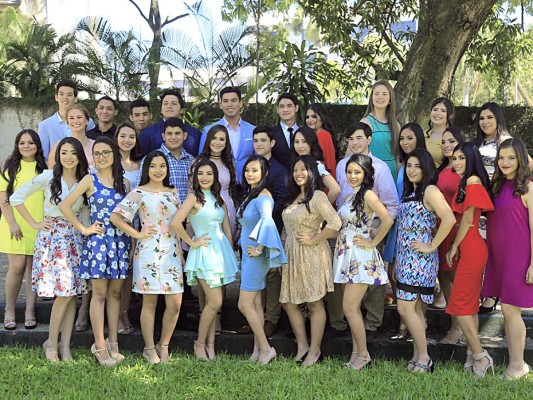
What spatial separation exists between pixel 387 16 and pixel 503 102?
622cm

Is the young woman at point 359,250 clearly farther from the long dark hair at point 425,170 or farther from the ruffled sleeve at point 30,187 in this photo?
the ruffled sleeve at point 30,187

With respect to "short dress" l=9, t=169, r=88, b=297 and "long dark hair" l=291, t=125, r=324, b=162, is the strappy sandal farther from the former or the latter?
"short dress" l=9, t=169, r=88, b=297

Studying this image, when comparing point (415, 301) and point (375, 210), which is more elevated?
point (375, 210)

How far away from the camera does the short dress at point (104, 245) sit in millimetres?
4773

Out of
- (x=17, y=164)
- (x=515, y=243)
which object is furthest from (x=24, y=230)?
(x=515, y=243)

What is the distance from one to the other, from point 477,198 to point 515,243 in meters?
0.44

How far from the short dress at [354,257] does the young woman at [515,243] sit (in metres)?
0.89

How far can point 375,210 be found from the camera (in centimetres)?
466

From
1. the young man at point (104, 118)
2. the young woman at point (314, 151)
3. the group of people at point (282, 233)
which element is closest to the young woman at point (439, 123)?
the group of people at point (282, 233)

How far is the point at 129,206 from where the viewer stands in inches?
188

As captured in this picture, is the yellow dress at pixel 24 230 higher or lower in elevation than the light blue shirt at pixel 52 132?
lower

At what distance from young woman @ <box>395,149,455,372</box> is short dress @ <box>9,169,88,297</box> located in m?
2.55

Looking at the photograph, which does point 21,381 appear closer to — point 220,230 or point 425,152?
point 220,230

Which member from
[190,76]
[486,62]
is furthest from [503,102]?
[190,76]
